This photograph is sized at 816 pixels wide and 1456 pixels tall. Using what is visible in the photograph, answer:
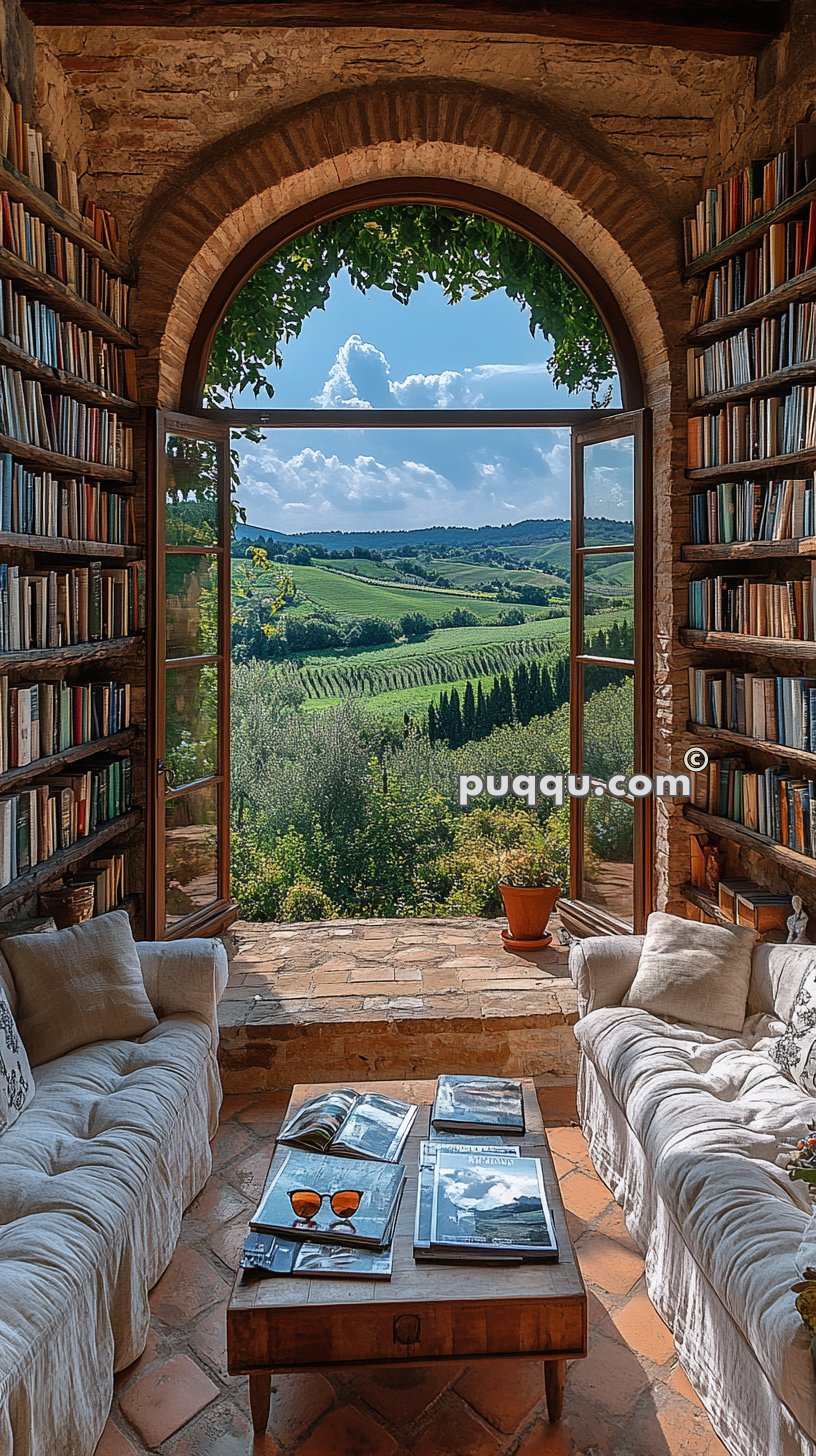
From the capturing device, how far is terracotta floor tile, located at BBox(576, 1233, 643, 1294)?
2807 millimetres

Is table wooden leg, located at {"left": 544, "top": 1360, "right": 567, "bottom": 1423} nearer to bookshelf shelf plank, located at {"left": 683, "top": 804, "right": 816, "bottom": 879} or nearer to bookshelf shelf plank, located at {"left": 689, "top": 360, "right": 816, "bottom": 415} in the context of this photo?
bookshelf shelf plank, located at {"left": 683, "top": 804, "right": 816, "bottom": 879}

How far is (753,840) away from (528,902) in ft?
4.21

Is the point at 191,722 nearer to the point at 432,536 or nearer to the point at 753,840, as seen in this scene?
the point at 753,840

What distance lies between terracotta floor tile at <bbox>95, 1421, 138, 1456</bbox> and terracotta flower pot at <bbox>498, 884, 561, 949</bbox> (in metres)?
2.95

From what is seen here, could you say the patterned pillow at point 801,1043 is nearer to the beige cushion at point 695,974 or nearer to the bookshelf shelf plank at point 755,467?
the beige cushion at point 695,974

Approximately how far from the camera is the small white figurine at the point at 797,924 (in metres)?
3.75

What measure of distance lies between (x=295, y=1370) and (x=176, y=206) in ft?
14.0

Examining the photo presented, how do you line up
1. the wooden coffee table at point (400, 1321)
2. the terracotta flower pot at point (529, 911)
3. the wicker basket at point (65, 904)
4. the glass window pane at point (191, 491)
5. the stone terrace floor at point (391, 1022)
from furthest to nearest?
the terracotta flower pot at point (529, 911) → the glass window pane at point (191, 491) → the stone terrace floor at point (391, 1022) → the wicker basket at point (65, 904) → the wooden coffee table at point (400, 1321)

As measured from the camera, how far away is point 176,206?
4449mm

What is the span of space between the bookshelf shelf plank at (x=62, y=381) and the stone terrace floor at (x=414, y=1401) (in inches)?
109

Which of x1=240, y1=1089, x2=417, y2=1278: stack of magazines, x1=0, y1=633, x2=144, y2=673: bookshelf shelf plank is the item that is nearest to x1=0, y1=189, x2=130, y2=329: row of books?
x1=0, y1=633, x2=144, y2=673: bookshelf shelf plank

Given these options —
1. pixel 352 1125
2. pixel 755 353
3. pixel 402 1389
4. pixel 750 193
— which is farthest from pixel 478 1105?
pixel 750 193

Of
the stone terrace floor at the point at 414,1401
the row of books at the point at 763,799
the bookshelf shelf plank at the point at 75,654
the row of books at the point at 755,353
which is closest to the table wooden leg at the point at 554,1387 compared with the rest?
the stone terrace floor at the point at 414,1401

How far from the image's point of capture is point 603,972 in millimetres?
3555
